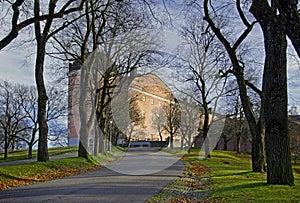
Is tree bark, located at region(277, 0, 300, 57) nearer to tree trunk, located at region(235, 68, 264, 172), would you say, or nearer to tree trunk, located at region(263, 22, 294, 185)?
tree trunk, located at region(263, 22, 294, 185)

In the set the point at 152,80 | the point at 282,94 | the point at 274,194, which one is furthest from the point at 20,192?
the point at 152,80

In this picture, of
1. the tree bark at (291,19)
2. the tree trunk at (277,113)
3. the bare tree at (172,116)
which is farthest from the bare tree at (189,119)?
the tree bark at (291,19)

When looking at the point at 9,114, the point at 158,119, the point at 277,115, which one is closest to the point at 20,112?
the point at 9,114

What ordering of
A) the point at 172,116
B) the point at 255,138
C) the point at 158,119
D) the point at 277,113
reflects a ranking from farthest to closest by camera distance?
the point at 172,116
the point at 158,119
the point at 255,138
the point at 277,113

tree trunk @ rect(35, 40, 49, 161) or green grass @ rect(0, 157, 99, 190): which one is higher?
tree trunk @ rect(35, 40, 49, 161)

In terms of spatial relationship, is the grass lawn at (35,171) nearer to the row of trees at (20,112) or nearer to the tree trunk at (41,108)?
the tree trunk at (41,108)

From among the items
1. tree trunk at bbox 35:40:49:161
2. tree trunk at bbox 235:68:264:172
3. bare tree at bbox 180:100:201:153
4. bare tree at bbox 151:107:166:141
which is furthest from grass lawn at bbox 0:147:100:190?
bare tree at bbox 180:100:201:153

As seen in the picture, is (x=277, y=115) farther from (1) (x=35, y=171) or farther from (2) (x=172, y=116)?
(2) (x=172, y=116)

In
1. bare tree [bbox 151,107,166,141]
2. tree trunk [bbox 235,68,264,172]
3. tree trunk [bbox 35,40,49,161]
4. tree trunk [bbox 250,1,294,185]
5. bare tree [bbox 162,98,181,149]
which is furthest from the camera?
bare tree [bbox 162,98,181,149]

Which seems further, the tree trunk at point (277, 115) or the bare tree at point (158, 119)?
the bare tree at point (158, 119)

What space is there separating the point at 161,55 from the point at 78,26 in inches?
284

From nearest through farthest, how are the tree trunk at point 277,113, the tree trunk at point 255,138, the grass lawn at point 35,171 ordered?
the tree trunk at point 277,113 < the grass lawn at point 35,171 < the tree trunk at point 255,138

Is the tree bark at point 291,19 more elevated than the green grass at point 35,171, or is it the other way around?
the tree bark at point 291,19

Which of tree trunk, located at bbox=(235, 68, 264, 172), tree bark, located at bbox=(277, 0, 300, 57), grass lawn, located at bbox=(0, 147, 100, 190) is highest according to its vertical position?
tree bark, located at bbox=(277, 0, 300, 57)
